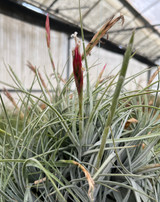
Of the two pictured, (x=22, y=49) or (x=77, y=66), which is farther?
(x=22, y=49)

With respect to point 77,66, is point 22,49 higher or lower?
higher

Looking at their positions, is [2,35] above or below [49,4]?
below

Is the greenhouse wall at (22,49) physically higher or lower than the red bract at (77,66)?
higher

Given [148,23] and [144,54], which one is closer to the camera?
[148,23]

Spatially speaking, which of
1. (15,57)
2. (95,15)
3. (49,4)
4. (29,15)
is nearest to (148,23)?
(95,15)

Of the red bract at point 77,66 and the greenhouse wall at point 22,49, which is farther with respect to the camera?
the greenhouse wall at point 22,49

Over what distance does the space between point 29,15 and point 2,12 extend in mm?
300

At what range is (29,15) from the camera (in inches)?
69.2

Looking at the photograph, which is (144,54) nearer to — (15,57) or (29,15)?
(29,15)

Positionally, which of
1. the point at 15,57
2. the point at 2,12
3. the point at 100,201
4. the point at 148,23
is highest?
the point at 148,23

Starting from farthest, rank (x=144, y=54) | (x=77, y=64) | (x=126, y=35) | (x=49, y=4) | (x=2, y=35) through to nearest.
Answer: (x=144, y=54) < (x=126, y=35) < (x=49, y=4) < (x=2, y=35) < (x=77, y=64)

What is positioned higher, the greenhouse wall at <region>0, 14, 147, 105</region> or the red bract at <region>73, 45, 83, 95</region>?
the greenhouse wall at <region>0, 14, 147, 105</region>

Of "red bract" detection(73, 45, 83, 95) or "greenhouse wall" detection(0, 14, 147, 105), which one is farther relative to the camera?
"greenhouse wall" detection(0, 14, 147, 105)

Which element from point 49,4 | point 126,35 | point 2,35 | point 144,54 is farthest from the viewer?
point 144,54
